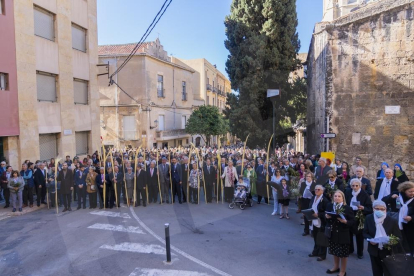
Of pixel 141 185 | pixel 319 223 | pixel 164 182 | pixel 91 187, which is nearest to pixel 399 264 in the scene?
pixel 319 223

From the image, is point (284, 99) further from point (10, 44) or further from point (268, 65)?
point (10, 44)

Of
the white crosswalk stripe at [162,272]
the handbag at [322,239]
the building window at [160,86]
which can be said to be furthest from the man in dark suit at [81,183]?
the building window at [160,86]

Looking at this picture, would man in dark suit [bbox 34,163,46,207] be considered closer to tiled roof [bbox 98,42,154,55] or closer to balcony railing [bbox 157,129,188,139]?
tiled roof [bbox 98,42,154,55]

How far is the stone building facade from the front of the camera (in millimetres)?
12078

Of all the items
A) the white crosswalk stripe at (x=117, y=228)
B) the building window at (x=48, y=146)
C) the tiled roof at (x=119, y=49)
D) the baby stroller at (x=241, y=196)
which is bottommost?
the white crosswalk stripe at (x=117, y=228)

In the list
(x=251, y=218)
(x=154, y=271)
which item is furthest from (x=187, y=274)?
(x=251, y=218)

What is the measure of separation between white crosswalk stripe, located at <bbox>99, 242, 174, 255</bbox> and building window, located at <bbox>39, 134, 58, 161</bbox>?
10184 millimetres

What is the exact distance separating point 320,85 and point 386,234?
10.8 m

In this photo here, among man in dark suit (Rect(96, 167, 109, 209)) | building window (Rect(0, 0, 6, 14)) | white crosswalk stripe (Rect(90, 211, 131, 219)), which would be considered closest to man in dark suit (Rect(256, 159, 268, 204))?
white crosswalk stripe (Rect(90, 211, 131, 219))

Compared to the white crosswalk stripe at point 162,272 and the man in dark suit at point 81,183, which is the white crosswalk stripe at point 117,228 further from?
the man in dark suit at point 81,183

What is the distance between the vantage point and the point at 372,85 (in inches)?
493

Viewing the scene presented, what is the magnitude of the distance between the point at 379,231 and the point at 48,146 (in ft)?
50.7

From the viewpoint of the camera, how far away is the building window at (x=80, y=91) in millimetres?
18312

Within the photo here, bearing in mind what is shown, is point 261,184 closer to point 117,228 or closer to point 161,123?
A: point 117,228
